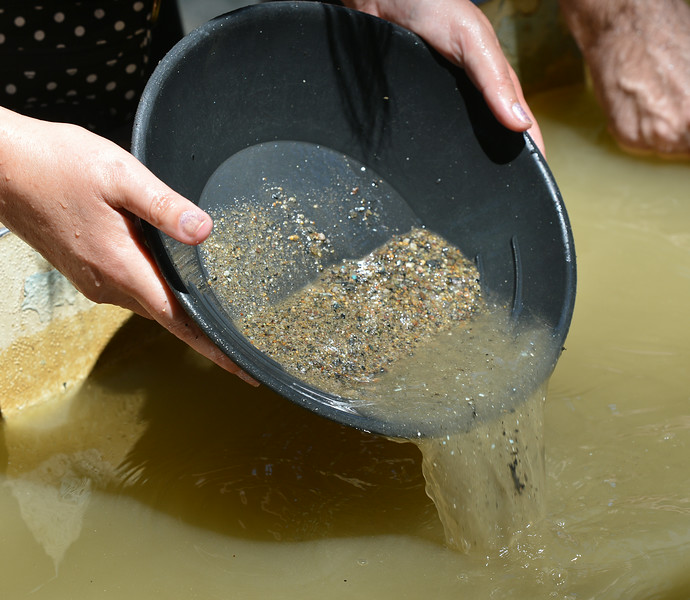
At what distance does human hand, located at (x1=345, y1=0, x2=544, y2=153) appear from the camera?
99 centimetres

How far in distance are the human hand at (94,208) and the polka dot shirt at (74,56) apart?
11.2 inches

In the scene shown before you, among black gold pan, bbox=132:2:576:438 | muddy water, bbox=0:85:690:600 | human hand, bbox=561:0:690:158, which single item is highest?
black gold pan, bbox=132:2:576:438

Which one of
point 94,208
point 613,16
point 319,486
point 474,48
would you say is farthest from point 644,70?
point 94,208

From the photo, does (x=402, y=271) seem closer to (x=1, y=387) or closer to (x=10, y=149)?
(x=10, y=149)

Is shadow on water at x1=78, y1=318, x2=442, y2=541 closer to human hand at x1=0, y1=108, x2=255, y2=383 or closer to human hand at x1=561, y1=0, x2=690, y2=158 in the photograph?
human hand at x1=0, y1=108, x2=255, y2=383

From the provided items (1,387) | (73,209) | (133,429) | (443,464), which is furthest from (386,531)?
(1,387)

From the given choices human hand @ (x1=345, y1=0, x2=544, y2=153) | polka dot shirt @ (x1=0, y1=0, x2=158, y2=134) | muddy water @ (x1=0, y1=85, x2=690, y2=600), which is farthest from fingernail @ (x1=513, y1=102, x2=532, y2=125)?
→ polka dot shirt @ (x1=0, y1=0, x2=158, y2=134)

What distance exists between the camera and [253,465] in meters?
1.15

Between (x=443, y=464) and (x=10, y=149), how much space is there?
63cm

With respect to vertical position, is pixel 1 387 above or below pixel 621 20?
below

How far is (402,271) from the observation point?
1034 mm

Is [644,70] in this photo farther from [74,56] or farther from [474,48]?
[74,56]

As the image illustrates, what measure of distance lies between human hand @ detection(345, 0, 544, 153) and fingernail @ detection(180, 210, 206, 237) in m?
0.45

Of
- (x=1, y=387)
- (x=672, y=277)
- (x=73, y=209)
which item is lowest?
(x=672, y=277)
